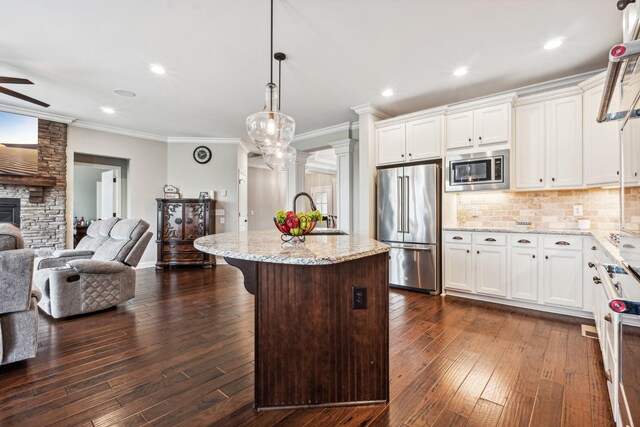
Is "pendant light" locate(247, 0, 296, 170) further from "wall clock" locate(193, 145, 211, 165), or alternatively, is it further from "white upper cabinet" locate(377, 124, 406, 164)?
"wall clock" locate(193, 145, 211, 165)

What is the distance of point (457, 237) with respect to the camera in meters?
3.65

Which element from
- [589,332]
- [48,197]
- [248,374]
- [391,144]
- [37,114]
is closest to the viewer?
[248,374]

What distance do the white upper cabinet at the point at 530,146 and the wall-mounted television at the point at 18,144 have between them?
6.98 meters

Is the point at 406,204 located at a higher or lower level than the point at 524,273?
higher

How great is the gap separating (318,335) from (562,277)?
9.48 ft

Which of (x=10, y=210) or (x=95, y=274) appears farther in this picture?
(x=10, y=210)

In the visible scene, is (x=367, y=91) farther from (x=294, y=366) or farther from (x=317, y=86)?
(x=294, y=366)

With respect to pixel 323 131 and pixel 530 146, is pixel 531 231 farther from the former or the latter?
pixel 323 131

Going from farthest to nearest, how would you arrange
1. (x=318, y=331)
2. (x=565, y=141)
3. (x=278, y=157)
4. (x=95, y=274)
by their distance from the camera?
(x=278, y=157) < (x=565, y=141) < (x=95, y=274) < (x=318, y=331)

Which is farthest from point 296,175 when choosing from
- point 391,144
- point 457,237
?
point 457,237

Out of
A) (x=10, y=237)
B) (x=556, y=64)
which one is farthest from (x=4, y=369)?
(x=556, y=64)

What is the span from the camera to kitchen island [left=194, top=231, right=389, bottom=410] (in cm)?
158

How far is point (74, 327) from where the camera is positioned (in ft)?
9.01

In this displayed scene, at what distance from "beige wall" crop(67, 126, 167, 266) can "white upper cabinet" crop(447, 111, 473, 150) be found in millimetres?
5567
